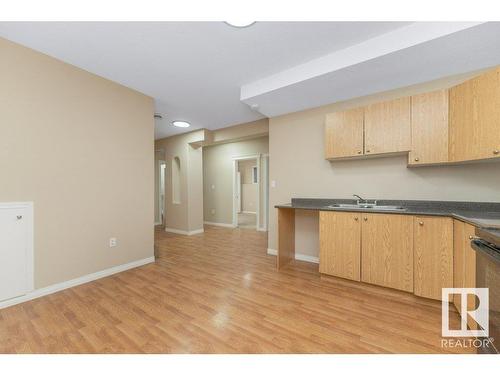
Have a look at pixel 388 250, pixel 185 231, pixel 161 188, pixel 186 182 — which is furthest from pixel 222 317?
pixel 161 188

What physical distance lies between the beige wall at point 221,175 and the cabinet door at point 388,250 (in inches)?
141

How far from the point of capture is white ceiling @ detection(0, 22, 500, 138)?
177 cm

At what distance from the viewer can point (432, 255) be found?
6.33 ft

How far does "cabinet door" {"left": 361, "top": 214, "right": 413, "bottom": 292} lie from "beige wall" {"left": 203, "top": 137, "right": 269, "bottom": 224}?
357cm

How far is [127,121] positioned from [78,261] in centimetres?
183

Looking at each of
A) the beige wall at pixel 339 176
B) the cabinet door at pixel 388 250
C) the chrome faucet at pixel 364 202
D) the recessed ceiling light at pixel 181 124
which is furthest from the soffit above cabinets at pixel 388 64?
the recessed ceiling light at pixel 181 124

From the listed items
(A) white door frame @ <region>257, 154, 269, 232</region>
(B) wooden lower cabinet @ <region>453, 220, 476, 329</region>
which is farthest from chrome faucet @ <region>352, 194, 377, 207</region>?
(A) white door frame @ <region>257, 154, 269, 232</region>

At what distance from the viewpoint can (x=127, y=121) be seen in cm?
289

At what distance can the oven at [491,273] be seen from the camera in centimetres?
104

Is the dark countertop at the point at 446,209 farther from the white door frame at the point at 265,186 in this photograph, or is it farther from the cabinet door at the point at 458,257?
the white door frame at the point at 265,186

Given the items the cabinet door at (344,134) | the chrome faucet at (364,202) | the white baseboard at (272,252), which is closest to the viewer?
the cabinet door at (344,134)

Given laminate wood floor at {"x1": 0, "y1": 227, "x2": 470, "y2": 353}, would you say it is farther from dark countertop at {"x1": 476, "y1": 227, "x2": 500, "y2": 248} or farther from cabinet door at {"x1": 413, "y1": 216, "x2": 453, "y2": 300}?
dark countertop at {"x1": 476, "y1": 227, "x2": 500, "y2": 248}
